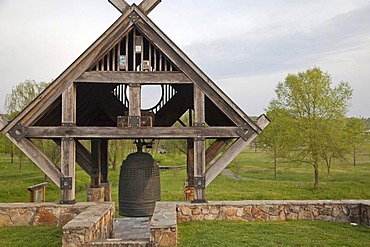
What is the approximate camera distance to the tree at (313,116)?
72.2 feet

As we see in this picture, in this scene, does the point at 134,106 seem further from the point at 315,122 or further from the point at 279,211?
the point at 315,122

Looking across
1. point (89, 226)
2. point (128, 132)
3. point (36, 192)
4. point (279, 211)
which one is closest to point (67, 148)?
point (128, 132)

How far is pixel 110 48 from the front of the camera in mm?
7781

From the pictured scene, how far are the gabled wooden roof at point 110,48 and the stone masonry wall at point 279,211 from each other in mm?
1966

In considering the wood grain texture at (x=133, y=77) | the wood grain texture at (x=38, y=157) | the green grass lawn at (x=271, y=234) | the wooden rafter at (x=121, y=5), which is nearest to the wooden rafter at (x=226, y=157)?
the green grass lawn at (x=271, y=234)

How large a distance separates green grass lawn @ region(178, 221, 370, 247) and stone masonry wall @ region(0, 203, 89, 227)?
106 inches

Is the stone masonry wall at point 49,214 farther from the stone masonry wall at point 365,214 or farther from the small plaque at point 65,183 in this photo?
the stone masonry wall at point 365,214

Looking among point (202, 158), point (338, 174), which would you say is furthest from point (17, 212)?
point (338, 174)

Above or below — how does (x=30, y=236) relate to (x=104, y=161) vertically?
below

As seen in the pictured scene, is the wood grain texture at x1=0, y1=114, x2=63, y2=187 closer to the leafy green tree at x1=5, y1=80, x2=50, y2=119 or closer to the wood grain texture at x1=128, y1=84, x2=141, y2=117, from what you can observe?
the wood grain texture at x1=128, y1=84, x2=141, y2=117

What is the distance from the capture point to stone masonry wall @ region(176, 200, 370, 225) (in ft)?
26.2

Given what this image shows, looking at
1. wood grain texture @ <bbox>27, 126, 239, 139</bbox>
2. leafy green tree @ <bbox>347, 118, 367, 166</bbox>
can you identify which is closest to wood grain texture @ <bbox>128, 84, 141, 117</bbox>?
wood grain texture @ <bbox>27, 126, 239, 139</bbox>

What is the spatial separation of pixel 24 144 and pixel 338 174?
28500mm

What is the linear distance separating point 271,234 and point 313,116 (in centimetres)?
1776
